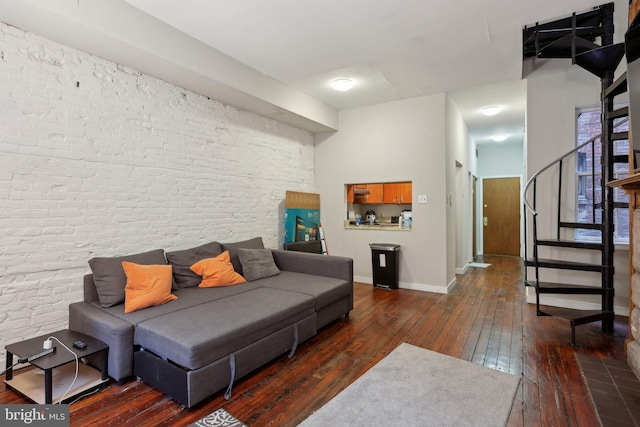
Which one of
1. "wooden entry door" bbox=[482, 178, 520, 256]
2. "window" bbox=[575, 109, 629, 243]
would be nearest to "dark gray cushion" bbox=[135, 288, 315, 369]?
"window" bbox=[575, 109, 629, 243]

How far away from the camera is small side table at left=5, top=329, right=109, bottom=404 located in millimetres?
2012

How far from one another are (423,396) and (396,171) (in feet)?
11.5

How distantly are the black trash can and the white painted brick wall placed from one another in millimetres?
2251

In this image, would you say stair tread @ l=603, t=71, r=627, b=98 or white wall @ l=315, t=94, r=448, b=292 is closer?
stair tread @ l=603, t=71, r=627, b=98

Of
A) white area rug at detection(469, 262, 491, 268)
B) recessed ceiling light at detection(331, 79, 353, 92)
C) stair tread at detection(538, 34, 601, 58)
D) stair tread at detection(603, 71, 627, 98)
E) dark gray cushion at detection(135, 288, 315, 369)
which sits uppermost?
recessed ceiling light at detection(331, 79, 353, 92)

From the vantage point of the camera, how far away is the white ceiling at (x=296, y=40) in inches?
101

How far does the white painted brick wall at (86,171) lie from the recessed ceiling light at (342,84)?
139 centimetres

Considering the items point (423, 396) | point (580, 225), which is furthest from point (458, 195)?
point (423, 396)

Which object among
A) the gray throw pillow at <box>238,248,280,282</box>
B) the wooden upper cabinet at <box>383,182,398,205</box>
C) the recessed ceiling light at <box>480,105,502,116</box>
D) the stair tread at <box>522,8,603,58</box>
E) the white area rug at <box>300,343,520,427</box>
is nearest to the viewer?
the white area rug at <box>300,343,520,427</box>

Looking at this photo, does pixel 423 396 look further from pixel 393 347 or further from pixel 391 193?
pixel 391 193

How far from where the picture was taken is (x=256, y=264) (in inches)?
146

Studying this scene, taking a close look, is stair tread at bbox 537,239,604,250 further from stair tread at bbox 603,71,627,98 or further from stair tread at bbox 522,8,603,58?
stair tread at bbox 522,8,603,58

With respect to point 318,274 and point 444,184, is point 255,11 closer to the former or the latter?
point 318,274

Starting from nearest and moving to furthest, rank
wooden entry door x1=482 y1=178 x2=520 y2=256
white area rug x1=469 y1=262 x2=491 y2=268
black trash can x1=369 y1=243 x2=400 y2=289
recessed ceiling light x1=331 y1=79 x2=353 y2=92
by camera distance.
Answer: recessed ceiling light x1=331 y1=79 x2=353 y2=92 < black trash can x1=369 y1=243 x2=400 y2=289 < white area rug x1=469 y1=262 x2=491 y2=268 < wooden entry door x1=482 y1=178 x2=520 y2=256
